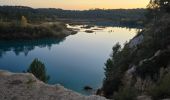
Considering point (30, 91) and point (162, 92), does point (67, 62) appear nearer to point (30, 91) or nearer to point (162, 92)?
point (30, 91)

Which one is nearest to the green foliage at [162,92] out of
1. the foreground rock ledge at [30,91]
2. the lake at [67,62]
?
the foreground rock ledge at [30,91]

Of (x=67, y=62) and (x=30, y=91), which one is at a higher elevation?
(x=30, y=91)

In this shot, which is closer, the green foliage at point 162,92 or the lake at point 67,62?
the green foliage at point 162,92

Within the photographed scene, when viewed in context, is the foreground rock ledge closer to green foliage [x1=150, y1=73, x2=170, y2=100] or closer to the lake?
green foliage [x1=150, y1=73, x2=170, y2=100]

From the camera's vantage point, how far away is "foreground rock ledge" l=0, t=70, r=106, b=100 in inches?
643

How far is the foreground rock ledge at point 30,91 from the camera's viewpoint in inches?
643

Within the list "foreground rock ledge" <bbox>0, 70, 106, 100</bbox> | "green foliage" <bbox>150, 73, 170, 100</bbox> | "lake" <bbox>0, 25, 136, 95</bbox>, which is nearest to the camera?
"foreground rock ledge" <bbox>0, 70, 106, 100</bbox>

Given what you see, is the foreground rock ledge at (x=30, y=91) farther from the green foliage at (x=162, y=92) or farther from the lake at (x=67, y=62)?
the lake at (x=67, y=62)

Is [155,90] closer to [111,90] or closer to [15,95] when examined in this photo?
[15,95]

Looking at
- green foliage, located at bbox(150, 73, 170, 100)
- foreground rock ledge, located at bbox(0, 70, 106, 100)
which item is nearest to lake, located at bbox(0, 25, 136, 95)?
foreground rock ledge, located at bbox(0, 70, 106, 100)

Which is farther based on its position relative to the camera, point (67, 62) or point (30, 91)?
point (67, 62)

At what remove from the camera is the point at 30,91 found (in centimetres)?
1702

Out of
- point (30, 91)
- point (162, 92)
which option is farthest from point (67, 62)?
point (162, 92)

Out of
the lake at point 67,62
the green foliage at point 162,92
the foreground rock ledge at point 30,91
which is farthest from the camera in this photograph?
the lake at point 67,62
